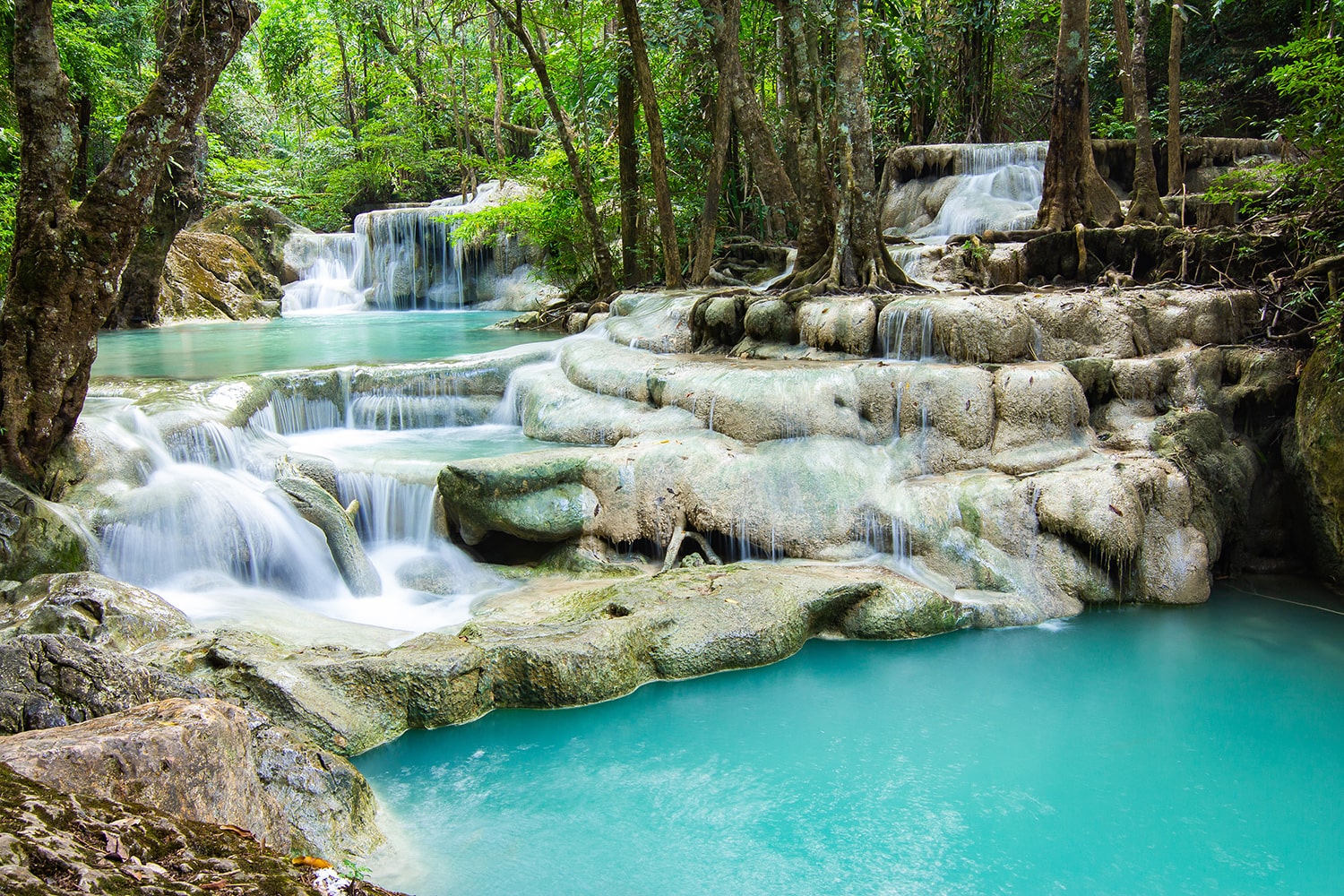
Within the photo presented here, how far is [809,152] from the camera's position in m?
10.7

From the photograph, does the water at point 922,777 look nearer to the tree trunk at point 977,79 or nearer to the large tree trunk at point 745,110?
the large tree trunk at point 745,110

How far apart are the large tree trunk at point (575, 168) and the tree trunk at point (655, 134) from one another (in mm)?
1537

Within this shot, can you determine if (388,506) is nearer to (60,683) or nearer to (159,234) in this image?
(60,683)

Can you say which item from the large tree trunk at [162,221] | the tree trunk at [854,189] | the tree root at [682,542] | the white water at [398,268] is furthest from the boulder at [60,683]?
the white water at [398,268]

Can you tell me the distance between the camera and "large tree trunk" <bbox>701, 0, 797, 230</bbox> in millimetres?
11539

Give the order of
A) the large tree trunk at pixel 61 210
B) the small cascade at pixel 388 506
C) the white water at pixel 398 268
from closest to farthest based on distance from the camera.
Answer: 1. the large tree trunk at pixel 61 210
2. the small cascade at pixel 388 506
3. the white water at pixel 398 268

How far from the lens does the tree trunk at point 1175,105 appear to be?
11.6 meters

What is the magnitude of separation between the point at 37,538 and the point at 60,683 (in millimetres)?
2889

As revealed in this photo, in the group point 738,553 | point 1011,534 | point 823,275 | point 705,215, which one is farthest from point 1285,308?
point 705,215

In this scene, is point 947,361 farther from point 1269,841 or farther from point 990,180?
point 990,180

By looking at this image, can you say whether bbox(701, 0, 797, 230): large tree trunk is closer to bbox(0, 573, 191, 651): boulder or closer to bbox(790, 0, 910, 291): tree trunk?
bbox(790, 0, 910, 291): tree trunk

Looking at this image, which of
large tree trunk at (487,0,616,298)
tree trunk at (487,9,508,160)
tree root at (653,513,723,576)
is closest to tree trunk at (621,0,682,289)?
large tree trunk at (487,0,616,298)

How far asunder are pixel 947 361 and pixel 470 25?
25571mm

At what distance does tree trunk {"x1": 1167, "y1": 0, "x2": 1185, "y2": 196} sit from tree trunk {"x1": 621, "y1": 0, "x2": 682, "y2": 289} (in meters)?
6.42
